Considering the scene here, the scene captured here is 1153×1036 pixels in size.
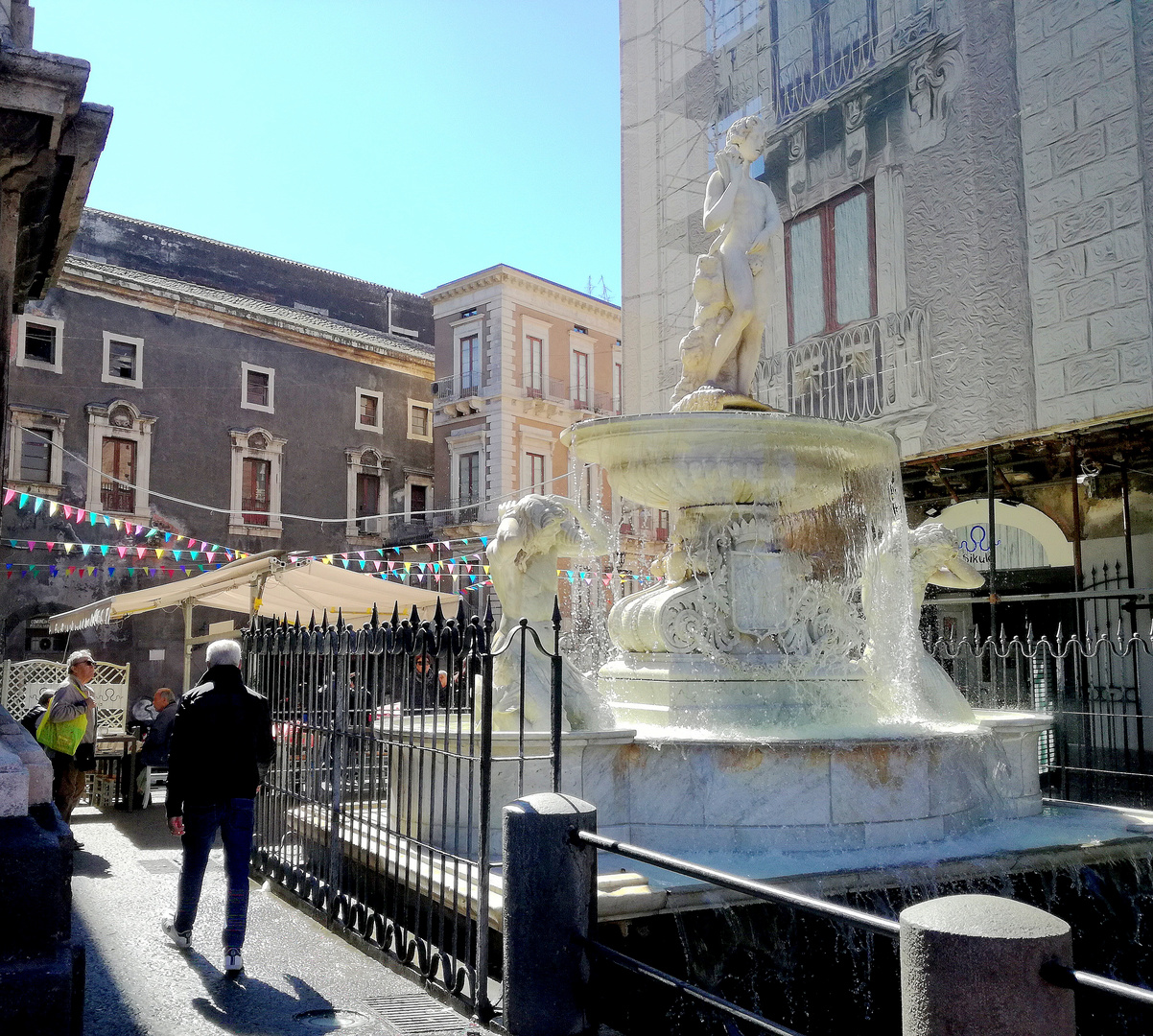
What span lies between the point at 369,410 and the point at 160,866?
26.1 meters

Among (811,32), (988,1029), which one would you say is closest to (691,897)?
(988,1029)

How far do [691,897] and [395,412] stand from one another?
3018 centimetres

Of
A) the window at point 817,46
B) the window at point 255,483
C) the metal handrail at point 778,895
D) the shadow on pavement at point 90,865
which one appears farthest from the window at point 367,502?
the metal handrail at point 778,895

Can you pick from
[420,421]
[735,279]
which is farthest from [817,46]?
[420,421]

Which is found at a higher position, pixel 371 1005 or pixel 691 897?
pixel 691 897

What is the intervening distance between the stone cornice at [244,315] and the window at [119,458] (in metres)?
2.90

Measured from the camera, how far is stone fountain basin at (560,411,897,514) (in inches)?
282

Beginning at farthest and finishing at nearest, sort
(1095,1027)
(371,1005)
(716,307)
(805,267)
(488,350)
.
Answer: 1. (488,350)
2. (805,267)
3. (716,307)
4. (1095,1027)
5. (371,1005)

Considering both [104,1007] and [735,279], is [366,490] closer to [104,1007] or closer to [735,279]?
[735,279]

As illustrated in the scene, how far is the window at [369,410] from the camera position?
32.9 m

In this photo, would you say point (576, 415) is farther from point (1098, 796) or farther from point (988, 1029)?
point (988, 1029)

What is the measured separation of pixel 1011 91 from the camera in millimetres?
13633

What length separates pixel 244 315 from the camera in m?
30.0

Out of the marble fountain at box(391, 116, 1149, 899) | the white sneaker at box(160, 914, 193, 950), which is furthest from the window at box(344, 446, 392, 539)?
the white sneaker at box(160, 914, 193, 950)
